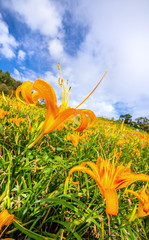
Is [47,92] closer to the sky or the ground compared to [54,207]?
closer to the sky

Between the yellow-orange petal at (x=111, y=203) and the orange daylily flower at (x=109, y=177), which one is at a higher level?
the orange daylily flower at (x=109, y=177)

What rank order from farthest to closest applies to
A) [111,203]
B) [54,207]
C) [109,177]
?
[54,207] < [109,177] < [111,203]

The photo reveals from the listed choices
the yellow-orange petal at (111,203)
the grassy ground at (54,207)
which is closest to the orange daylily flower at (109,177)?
the yellow-orange petal at (111,203)

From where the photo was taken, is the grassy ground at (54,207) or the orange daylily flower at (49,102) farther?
the grassy ground at (54,207)

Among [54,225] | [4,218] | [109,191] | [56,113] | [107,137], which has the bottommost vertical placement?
[54,225]

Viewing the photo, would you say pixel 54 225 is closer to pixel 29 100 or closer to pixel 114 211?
pixel 114 211

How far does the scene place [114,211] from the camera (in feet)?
1.27

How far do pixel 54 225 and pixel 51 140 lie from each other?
2.76ft

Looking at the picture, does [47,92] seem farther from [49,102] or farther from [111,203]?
[111,203]

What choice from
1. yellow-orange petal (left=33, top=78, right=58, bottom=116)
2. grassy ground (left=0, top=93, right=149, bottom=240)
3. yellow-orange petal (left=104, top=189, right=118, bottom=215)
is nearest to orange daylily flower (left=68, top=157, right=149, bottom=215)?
yellow-orange petal (left=104, top=189, right=118, bottom=215)

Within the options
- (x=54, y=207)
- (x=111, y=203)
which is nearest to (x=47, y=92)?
(x=111, y=203)

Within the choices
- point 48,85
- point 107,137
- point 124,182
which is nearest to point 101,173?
point 124,182

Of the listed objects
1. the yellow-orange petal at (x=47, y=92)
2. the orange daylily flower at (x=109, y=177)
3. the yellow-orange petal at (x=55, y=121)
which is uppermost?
the yellow-orange petal at (x=47, y=92)

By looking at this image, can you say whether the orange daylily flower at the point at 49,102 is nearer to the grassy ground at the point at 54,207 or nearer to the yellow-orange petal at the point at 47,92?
the yellow-orange petal at the point at 47,92
